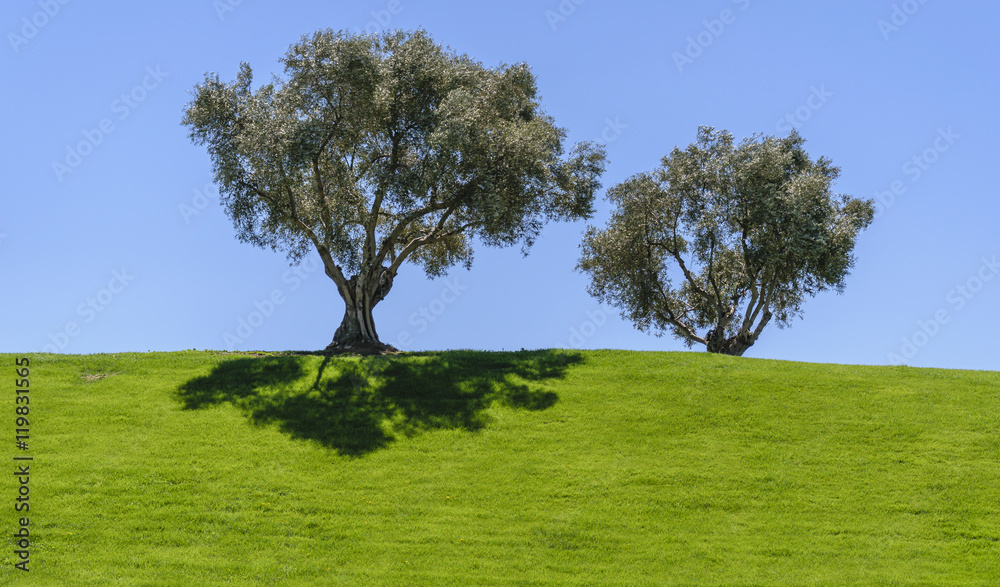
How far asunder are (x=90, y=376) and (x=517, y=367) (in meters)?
20.6

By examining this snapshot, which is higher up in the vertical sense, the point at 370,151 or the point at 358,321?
the point at 370,151

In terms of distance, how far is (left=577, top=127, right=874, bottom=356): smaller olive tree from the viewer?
1849 inches

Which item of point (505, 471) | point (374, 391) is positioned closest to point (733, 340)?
point (374, 391)

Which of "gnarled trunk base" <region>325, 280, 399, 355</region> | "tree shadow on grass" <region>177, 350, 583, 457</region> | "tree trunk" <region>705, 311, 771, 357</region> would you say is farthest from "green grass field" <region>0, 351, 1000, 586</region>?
"tree trunk" <region>705, 311, 771, 357</region>

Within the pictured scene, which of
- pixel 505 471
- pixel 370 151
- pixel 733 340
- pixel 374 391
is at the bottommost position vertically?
pixel 505 471

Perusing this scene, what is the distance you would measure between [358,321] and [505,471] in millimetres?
17444

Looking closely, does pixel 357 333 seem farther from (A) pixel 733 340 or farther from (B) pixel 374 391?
(A) pixel 733 340

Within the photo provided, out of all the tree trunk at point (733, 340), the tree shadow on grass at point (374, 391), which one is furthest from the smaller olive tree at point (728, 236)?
A: the tree shadow on grass at point (374, 391)

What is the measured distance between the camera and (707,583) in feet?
74.1

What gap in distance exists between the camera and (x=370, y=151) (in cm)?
4372

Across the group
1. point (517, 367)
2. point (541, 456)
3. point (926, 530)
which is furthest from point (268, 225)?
point (926, 530)

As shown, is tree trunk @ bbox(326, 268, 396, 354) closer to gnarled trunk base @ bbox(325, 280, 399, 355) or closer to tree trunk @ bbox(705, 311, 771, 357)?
gnarled trunk base @ bbox(325, 280, 399, 355)

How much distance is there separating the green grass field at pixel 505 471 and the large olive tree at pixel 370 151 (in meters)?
7.46

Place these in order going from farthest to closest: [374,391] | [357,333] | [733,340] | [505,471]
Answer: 1. [733,340]
2. [357,333]
3. [374,391]
4. [505,471]
